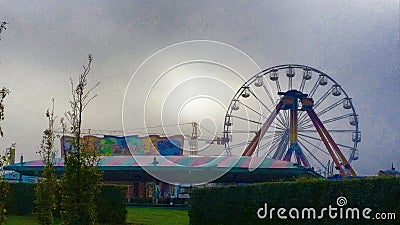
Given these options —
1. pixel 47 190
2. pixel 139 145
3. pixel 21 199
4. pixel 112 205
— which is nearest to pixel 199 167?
pixel 21 199

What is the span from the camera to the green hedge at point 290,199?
12688 millimetres

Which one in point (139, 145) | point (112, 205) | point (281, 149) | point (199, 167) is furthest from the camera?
point (139, 145)

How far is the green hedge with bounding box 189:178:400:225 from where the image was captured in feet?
41.6

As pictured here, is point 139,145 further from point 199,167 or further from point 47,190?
point 47,190

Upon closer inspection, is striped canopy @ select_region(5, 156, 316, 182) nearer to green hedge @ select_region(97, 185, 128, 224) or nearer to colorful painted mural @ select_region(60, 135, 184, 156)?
colorful painted mural @ select_region(60, 135, 184, 156)

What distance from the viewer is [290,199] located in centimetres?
1625

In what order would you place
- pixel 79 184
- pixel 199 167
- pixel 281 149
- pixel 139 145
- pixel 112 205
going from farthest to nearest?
pixel 139 145 → pixel 281 149 → pixel 199 167 → pixel 112 205 → pixel 79 184

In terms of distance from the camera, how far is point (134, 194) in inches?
2194

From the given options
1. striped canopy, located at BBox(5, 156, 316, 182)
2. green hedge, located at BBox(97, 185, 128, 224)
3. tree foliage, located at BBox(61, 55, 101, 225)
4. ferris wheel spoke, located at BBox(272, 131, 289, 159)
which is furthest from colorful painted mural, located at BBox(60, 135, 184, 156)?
tree foliage, located at BBox(61, 55, 101, 225)

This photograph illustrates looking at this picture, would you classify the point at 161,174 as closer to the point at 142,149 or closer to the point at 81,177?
the point at 142,149

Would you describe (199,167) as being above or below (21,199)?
above

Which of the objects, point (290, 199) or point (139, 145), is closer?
point (290, 199)

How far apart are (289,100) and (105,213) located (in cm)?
2924

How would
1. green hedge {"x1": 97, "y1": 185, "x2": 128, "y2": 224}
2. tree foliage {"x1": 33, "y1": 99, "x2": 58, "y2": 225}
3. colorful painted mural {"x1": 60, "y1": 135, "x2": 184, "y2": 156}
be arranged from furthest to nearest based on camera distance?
colorful painted mural {"x1": 60, "y1": 135, "x2": 184, "y2": 156} < green hedge {"x1": 97, "y1": 185, "x2": 128, "y2": 224} < tree foliage {"x1": 33, "y1": 99, "x2": 58, "y2": 225}
